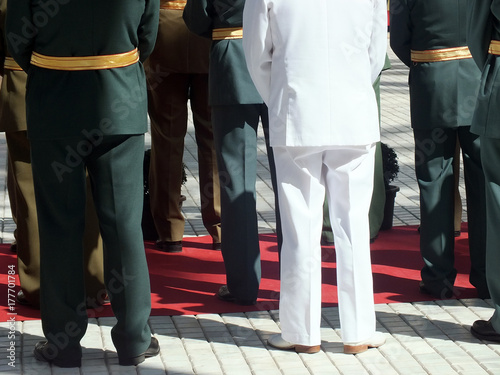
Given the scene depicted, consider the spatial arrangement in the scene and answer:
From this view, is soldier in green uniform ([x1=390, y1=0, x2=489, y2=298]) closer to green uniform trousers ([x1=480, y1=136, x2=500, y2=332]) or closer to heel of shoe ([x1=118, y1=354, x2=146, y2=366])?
green uniform trousers ([x1=480, y1=136, x2=500, y2=332])

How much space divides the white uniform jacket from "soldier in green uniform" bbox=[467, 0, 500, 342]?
1.68 feet

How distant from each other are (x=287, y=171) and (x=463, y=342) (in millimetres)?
1227

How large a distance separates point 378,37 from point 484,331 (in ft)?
5.02

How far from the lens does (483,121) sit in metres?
5.09

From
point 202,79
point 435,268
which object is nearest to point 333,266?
point 435,268

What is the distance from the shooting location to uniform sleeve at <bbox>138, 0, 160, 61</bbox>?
478 cm

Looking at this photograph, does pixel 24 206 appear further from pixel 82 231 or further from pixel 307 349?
pixel 307 349

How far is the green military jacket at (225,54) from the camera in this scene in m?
5.59

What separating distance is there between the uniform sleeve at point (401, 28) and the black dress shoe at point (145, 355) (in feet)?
6.87

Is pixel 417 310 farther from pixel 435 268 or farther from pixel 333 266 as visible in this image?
pixel 333 266

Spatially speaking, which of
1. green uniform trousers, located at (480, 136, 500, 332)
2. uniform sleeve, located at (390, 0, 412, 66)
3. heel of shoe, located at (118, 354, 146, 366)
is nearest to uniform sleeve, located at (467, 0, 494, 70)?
green uniform trousers, located at (480, 136, 500, 332)

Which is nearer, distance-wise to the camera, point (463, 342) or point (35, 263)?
point (463, 342)

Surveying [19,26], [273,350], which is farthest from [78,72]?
[273,350]

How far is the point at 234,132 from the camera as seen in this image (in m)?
5.65
